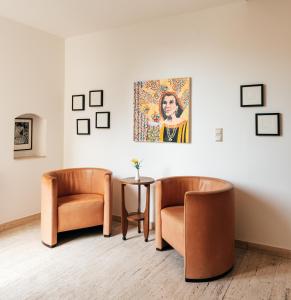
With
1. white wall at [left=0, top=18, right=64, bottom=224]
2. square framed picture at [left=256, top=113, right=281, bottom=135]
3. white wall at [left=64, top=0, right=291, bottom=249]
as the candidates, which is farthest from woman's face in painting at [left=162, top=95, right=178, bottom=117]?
white wall at [left=0, top=18, right=64, bottom=224]

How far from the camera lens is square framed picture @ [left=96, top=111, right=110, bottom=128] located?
4375mm

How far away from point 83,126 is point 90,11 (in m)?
1.68

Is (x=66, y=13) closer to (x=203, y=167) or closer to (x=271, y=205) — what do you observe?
(x=203, y=167)

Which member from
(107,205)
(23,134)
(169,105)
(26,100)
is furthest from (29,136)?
(169,105)

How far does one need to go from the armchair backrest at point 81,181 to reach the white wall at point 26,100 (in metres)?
0.69

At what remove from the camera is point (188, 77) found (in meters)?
3.72

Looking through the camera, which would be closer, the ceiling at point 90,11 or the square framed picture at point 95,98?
the ceiling at point 90,11

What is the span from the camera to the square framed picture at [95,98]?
4.43m

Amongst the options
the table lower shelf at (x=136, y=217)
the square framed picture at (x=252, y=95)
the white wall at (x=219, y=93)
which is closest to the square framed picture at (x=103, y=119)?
the white wall at (x=219, y=93)

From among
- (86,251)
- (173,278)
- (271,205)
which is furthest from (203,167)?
(86,251)

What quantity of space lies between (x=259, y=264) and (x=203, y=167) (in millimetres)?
1244

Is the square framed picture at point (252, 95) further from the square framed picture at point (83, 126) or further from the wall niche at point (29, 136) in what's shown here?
the wall niche at point (29, 136)

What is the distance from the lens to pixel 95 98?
4473 mm

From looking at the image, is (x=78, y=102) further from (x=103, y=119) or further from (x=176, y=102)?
(x=176, y=102)
